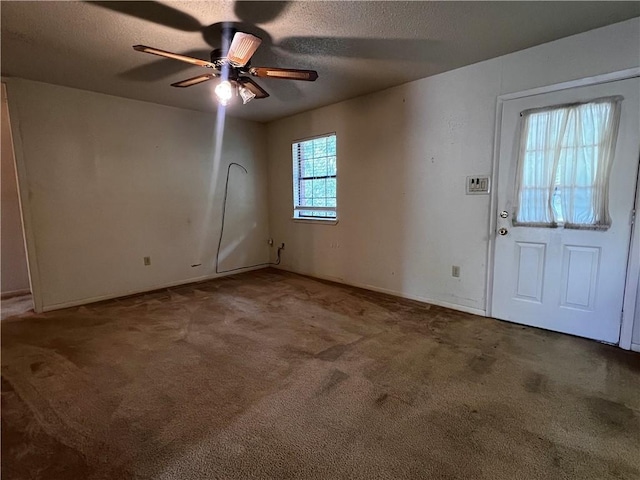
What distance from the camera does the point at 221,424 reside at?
173 centimetres

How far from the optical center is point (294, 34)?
7.94 ft

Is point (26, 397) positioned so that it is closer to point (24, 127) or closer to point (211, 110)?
point (24, 127)

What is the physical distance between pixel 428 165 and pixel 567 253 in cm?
151

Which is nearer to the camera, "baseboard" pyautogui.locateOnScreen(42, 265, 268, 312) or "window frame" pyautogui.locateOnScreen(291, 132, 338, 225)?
"baseboard" pyautogui.locateOnScreen(42, 265, 268, 312)

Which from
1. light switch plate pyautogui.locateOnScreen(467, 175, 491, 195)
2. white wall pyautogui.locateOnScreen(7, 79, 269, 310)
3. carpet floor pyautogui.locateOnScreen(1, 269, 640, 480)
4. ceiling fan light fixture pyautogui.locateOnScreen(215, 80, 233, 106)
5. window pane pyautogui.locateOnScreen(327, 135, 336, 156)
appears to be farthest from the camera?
window pane pyautogui.locateOnScreen(327, 135, 336, 156)

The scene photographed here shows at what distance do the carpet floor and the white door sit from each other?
Answer: 18cm

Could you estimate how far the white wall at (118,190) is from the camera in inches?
135

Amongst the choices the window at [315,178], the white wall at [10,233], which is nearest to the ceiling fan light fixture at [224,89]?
the window at [315,178]

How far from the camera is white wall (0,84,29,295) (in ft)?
13.4

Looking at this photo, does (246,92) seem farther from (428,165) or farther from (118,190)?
(118,190)

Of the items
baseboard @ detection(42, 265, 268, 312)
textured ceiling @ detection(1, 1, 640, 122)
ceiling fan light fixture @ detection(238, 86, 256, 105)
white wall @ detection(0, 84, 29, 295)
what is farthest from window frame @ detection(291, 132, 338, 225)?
white wall @ detection(0, 84, 29, 295)

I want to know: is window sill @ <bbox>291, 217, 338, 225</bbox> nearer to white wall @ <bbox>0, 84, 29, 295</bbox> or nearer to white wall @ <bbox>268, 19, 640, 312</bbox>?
white wall @ <bbox>268, 19, 640, 312</bbox>

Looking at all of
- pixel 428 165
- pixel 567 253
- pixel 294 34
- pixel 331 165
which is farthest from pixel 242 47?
pixel 567 253

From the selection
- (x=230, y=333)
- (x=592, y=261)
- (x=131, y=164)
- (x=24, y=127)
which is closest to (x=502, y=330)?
(x=592, y=261)
